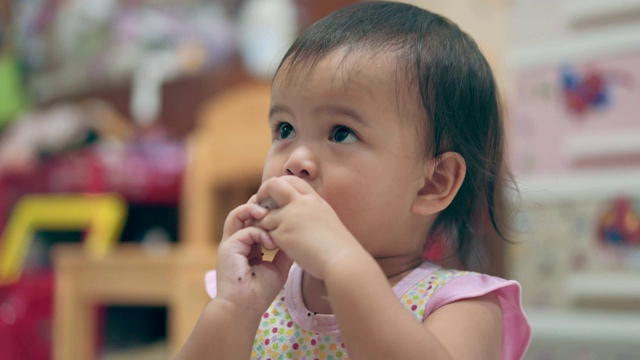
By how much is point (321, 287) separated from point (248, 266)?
9 centimetres

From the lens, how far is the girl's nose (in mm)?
576

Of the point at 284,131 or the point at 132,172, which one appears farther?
the point at 132,172

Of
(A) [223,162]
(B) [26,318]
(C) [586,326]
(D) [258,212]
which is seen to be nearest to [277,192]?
(D) [258,212]

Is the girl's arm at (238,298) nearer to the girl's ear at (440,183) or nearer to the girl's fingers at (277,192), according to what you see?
the girl's fingers at (277,192)

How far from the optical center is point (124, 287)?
151cm

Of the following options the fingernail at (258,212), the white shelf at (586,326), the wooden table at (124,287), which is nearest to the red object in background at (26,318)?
the wooden table at (124,287)

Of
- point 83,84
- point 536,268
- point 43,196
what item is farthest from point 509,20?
point 83,84

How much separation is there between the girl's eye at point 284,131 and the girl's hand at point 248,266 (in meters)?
0.07

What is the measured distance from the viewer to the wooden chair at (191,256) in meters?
1.40

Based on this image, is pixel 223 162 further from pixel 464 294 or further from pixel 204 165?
pixel 464 294

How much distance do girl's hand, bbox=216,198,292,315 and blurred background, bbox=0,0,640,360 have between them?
33 centimetres

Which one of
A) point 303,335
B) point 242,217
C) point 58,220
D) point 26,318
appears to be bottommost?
point 26,318

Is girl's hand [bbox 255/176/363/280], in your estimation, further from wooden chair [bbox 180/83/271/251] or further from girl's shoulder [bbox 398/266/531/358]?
wooden chair [bbox 180/83/271/251]

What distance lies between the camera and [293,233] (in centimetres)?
53
